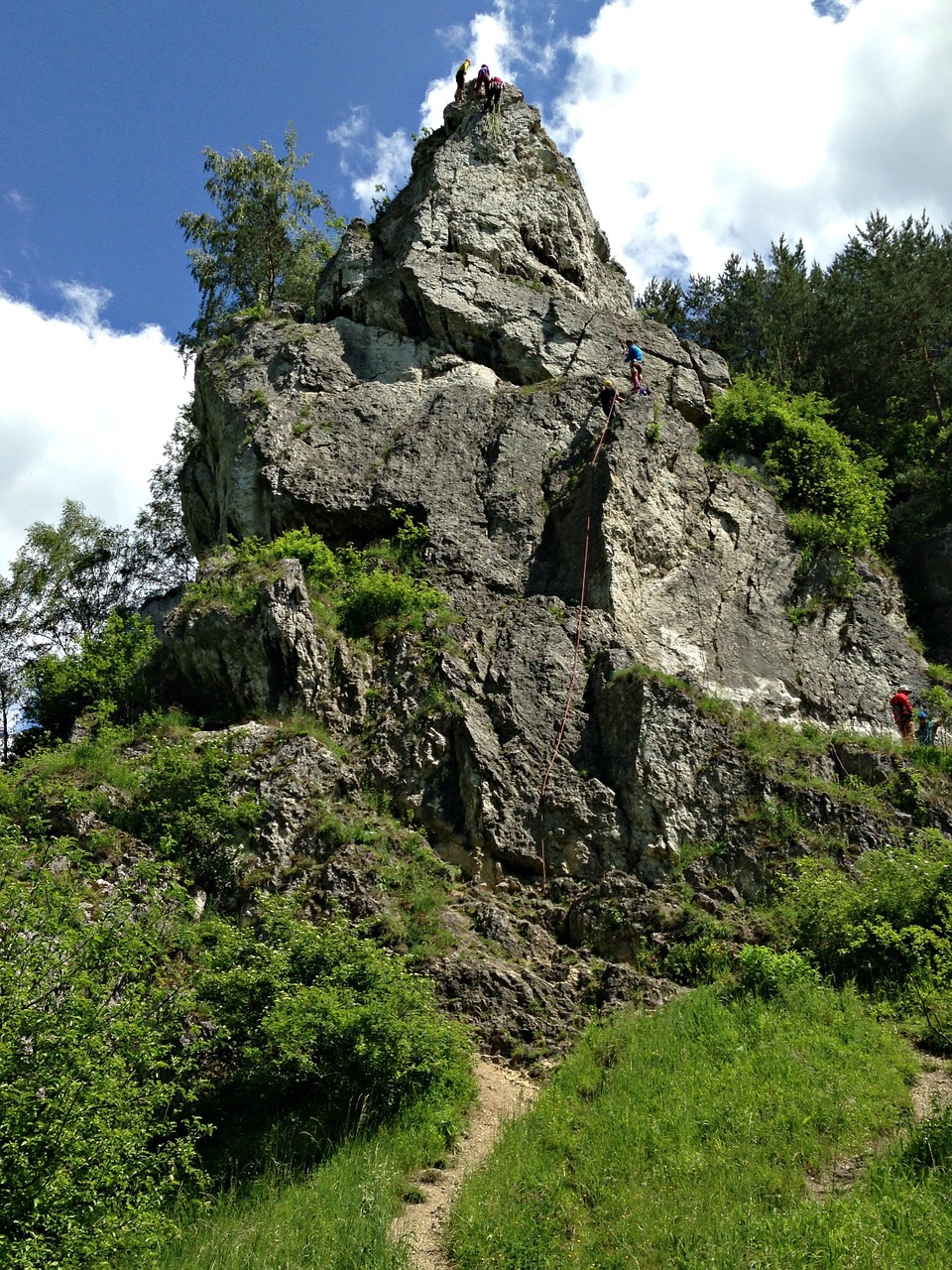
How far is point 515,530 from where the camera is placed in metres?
19.7

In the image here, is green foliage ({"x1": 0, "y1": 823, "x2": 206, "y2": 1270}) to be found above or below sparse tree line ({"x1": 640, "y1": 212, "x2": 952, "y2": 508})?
below

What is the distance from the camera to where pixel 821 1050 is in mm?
10711

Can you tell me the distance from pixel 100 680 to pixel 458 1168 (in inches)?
473

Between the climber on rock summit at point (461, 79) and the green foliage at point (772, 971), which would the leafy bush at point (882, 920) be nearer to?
the green foliage at point (772, 971)

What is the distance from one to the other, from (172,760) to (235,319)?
14010 mm

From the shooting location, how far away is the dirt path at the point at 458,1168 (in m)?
8.52

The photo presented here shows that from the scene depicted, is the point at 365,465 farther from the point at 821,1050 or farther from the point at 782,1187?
the point at 782,1187

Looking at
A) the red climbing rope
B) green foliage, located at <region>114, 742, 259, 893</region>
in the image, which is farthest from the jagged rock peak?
green foliage, located at <region>114, 742, 259, 893</region>

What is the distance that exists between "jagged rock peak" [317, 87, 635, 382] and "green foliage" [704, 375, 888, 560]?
4288 millimetres

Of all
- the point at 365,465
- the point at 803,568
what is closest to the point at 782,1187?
the point at 803,568

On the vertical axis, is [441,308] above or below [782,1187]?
above

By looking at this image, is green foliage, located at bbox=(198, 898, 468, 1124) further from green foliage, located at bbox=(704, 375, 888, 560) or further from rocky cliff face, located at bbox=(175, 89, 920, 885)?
green foliage, located at bbox=(704, 375, 888, 560)

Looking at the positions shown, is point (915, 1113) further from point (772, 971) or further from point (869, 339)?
point (869, 339)

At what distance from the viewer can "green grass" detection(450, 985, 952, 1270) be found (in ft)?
25.2
